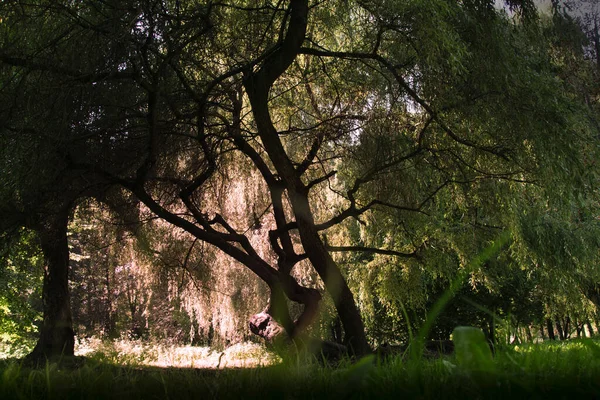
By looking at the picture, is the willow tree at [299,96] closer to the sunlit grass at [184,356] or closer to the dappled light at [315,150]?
the dappled light at [315,150]

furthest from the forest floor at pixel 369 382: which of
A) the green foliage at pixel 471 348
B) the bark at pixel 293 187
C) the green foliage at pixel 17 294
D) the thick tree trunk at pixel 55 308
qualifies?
the green foliage at pixel 17 294

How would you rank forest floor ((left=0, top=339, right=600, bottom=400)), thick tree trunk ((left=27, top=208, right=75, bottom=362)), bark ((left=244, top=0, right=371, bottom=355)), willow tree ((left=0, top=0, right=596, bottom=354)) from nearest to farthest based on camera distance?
forest floor ((left=0, top=339, right=600, bottom=400)) → willow tree ((left=0, top=0, right=596, bottom=354)) → bark ((left=244, top=0, right=371, bottom=355)) → thick tree trunk ((left=27, top=208, right=75, bottom=362))

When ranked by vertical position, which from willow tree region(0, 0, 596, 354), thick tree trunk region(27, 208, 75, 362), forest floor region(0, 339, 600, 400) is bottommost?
forest floor region(0, 339, 600, 400)

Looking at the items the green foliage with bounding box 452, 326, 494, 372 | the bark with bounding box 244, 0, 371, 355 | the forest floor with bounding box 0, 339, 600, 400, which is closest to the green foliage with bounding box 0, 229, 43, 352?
the bark with bounding box 244, 0, 371, 355

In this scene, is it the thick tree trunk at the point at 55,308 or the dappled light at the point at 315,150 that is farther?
the thick tree trunk at the point at 55,308

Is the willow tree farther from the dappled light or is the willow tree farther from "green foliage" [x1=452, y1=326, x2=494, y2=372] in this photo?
"green foliage" [x1=452, y1=326, x2=494, y2=372]

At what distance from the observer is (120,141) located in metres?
5.86

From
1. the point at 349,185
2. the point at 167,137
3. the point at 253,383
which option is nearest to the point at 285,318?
the point at 349,185

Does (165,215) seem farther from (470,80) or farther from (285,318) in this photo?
(470,80)

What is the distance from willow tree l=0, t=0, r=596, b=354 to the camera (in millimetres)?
4566

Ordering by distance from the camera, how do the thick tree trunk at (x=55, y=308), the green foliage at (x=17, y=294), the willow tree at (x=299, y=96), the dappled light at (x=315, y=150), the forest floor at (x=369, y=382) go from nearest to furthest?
the forest floor at (x=369, y=382) → the dappled light at (x=315, y=150) → the willow tree at (x=299, y=96) → the thick tree trunk at (x=55, y=308) → the green foliage at (x=17, y=294)

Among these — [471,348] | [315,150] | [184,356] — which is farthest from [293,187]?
[184,356]

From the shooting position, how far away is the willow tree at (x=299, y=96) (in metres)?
4.57

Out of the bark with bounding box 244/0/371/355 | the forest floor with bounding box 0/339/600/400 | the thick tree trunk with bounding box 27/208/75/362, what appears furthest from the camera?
the thick tree trunk with bounding box 27/208/75/362
